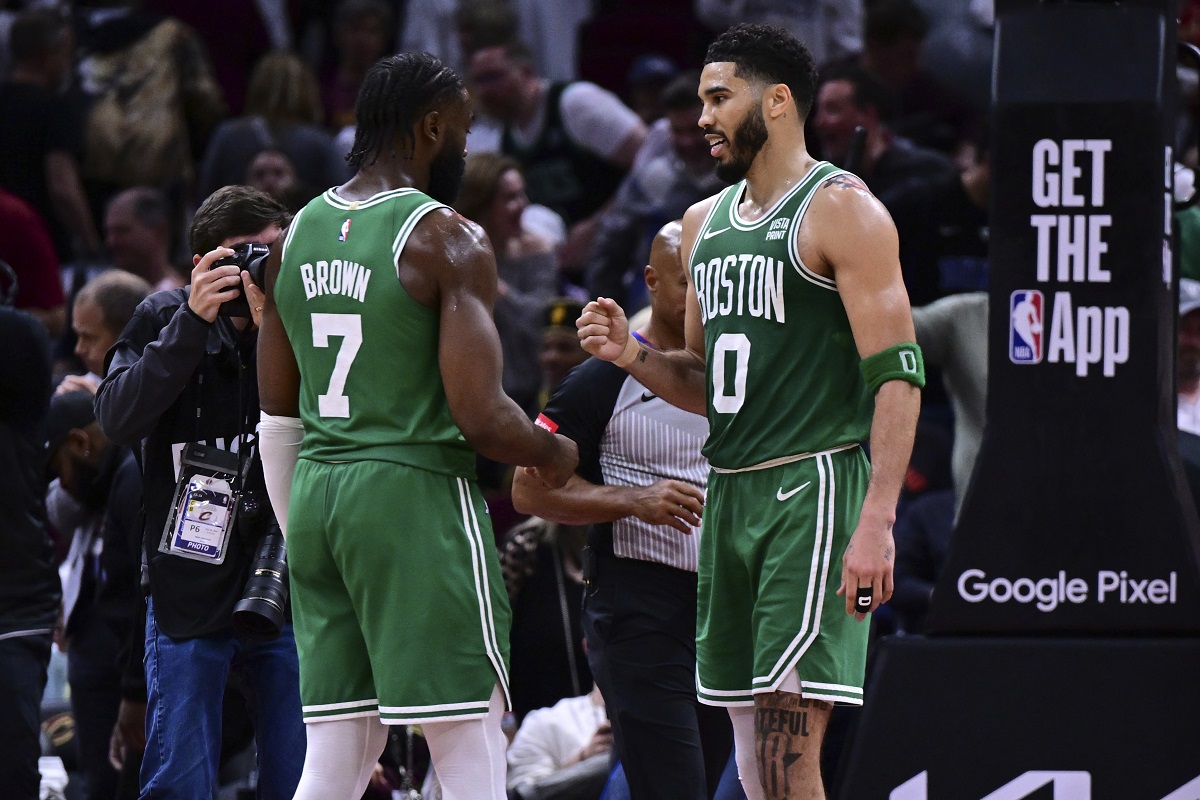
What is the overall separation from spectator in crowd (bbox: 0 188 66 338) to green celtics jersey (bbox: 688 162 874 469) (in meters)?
4.87

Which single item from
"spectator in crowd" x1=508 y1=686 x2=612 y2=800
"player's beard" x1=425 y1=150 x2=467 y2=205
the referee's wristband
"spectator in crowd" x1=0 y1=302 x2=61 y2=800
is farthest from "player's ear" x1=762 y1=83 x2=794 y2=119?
"spectator in crowd" x1=508 y1=686 x2=612 y2=800

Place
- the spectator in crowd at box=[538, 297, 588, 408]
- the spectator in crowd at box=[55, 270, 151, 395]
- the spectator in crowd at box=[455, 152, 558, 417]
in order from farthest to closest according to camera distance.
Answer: the spectator in crowd at box=[455, 152, 558, 417] → the spectator in crowd at box=[538, 297, 588, 408] → the spectator in crowd at box=[55, 270, 151, 395]

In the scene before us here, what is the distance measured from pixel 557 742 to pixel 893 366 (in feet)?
10.6

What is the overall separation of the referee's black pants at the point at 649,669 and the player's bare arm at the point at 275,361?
3.97ft

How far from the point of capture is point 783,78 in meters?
4.50

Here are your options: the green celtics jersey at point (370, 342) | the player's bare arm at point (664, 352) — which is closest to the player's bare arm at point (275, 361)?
the green celtics jersey at point (370, 342)

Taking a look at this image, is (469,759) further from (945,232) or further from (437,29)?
(437,29)

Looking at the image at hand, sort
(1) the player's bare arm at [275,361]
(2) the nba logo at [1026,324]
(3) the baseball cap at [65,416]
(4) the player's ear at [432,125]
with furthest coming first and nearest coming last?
1. (3) the baseball cap at [65,416]
2. (2) the nba logo at [1026,324]
3. (1) the player's bare arm at [275,361]
4. (4) the player's ear at [432,125]

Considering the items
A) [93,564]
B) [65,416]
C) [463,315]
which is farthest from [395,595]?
[93,564]

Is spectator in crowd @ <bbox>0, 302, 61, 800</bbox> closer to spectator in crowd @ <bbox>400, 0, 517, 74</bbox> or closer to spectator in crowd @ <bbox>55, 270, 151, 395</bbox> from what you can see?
spectator in crowd @ <bbox>55, 270, 151, 395</bbox>

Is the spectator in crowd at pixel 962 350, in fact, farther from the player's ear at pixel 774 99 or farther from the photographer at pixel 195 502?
the photographer at pixel 195 502

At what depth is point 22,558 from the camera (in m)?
5.36

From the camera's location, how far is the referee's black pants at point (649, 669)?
500 centimetres

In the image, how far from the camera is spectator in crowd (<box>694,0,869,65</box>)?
9.91 m
